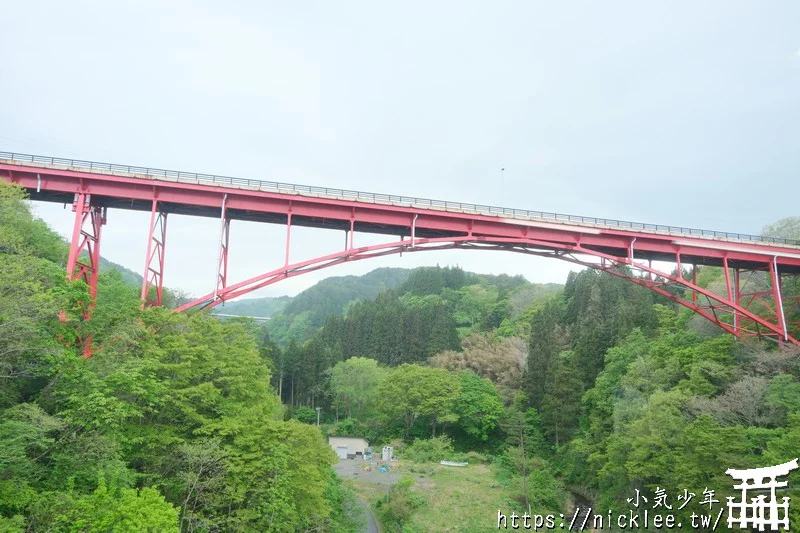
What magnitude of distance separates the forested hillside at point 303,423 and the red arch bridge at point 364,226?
1504 mm

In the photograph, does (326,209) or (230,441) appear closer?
(230,441)

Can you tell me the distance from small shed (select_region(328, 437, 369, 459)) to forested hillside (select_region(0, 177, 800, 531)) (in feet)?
6.93

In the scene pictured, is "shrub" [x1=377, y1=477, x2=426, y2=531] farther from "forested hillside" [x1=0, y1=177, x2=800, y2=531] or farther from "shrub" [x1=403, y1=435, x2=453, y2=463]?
"shrub" [x1=403, y1=435, x2=453, y2=463]

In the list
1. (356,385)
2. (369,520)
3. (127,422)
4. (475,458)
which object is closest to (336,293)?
(356,385)

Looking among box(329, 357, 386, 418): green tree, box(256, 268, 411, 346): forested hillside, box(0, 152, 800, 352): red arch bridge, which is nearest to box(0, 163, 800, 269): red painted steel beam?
box(0, 152, 800, 352): red arch bridge

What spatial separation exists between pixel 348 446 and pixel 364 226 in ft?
102

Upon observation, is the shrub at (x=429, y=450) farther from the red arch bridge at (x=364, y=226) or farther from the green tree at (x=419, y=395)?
the red arch bridge at (x=364, y=226)

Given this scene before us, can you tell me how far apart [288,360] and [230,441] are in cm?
4599

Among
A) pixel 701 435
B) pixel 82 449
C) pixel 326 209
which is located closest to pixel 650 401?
pixel 701 435

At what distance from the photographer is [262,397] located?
817 inches

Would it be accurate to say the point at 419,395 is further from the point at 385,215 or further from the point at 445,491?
the point at 385,215

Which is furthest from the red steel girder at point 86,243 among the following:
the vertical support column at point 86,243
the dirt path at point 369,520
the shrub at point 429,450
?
the shrub at point 429,450

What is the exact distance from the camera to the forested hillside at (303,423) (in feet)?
41.7

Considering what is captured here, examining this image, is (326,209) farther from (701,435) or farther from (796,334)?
(796,334)
